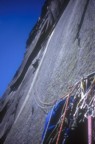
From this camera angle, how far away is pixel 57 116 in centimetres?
347

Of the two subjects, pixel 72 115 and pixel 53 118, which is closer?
pixel 72 115

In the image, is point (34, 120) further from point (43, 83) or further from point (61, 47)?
point (61, 47)

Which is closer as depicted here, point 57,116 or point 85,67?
point 57,116

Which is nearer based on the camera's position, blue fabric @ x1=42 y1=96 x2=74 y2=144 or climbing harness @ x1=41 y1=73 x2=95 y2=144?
climbing harness @ x1=41 y1=73 x2=95 y2=144

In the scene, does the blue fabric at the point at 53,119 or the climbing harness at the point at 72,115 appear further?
the blue fabric at the point at 53,119

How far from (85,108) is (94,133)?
1.56 ft

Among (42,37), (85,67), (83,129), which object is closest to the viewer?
(83,129)

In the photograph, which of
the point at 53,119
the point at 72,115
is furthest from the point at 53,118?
the point at 72,115

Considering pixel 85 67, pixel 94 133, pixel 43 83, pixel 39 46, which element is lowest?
pixel 94 133

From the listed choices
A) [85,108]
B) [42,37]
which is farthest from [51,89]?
[42,37]

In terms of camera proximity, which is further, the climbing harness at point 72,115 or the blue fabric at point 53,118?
the blue fabric at point 53,118

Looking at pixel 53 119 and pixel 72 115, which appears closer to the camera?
pixel 72 115

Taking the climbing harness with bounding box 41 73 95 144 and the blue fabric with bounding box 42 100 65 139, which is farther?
the blue fabric with bounding box 42 100 65 139

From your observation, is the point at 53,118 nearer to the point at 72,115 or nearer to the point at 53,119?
the point at 53,119
